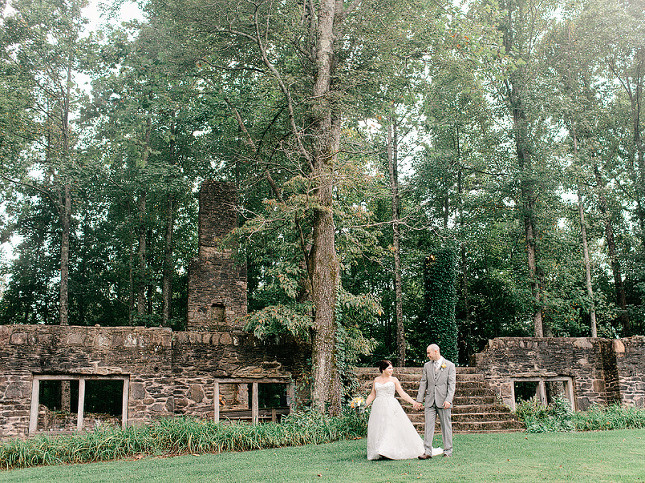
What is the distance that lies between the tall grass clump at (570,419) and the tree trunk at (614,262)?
11.3 meters

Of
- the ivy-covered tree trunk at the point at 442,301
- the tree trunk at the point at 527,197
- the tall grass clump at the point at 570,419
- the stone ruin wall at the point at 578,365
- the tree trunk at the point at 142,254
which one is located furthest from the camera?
the tree trunk at the point at 142,254

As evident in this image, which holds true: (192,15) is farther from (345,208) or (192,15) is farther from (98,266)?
(98,266)

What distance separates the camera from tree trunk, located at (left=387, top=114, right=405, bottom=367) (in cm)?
1956

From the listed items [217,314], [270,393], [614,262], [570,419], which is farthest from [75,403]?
[614,262]

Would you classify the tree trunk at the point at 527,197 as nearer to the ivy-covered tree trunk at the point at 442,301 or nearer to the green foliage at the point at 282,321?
the ivy-covered tree trunk at the point at 442,301

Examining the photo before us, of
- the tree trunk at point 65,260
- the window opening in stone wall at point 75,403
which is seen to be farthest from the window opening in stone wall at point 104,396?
the tree trunk at point 65,260

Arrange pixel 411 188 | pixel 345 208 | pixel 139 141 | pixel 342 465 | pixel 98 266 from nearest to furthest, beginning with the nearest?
pixel 342 465, pixel 345 208, pixel 139 141, pixel 411 188, pixel 98 266

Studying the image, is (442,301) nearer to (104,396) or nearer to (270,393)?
(270,393)

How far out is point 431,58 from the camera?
15.5 metres

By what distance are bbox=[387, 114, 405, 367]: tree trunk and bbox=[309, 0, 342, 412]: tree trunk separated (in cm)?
548

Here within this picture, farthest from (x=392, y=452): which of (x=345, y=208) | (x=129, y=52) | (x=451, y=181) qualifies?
(x=129, y=52)

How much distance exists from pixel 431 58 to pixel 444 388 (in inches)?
423

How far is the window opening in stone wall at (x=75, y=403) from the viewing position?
35.8ft

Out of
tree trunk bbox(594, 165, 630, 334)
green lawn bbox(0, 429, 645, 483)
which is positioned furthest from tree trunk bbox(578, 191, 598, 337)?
green lawn bbox(0, 429, 645, 483)
